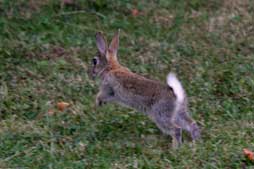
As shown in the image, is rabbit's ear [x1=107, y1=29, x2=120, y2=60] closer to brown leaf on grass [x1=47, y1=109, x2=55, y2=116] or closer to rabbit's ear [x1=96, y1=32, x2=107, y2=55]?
rabbit's ear [x1=96, y1=32, x2=107, y2=55]

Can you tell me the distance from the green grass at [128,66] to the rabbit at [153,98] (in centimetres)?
14

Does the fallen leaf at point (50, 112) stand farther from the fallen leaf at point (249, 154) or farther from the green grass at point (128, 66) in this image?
the fallen leaf at point (249, 154)

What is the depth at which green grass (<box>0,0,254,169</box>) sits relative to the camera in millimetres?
5996

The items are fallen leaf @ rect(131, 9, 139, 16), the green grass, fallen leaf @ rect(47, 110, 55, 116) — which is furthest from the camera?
fallen leaf @ rect(131, 9, 139, 16)

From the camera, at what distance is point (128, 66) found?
26.4 ft

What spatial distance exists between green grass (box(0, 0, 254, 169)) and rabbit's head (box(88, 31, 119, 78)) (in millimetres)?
273

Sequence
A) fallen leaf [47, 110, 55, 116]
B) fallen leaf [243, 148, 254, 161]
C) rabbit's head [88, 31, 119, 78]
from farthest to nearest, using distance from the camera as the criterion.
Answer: rabbit's head [88, 31, 119, 78] → fallen leaf [47, 110, 55, 116] → fallen leaf [243, 148, 254, 161]

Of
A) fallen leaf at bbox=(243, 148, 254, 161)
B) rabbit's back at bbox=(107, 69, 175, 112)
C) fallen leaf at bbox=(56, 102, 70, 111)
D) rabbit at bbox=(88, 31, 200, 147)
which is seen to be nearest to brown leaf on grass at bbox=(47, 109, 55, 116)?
fallen leaf at bbox=(56, 102, 70, 111)

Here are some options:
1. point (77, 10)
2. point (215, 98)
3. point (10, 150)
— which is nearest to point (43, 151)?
point (10, 150)

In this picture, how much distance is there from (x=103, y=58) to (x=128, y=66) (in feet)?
2.90

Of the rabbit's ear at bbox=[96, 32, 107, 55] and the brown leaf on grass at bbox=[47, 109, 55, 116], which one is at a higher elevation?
the rabbit's ear at bbox=[96, 32, 107, 55]

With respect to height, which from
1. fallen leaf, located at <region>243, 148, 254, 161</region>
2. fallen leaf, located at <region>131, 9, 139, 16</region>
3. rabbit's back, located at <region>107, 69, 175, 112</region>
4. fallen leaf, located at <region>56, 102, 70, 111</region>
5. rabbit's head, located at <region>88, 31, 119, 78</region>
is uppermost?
fallen leaf, located at <region>131, 9, 139, 16</region>

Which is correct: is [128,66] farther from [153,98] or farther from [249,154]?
[249,154]

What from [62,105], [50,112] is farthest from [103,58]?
[50,112]
